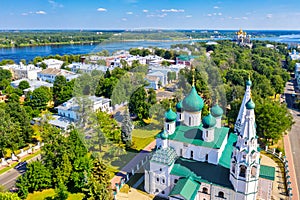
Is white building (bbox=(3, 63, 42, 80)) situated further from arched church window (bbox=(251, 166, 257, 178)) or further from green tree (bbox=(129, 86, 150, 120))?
arched church window (bbox=(251, 166, 257, 178))

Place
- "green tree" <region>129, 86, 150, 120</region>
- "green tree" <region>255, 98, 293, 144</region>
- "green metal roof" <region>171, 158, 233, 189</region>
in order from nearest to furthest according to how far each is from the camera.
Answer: "green metal roof" <region>171, 158, 233, 189</region> < "green tree" <region>129, 86, 150, 120</region> < "green tree" <region>255, 98, 293, 144</region>

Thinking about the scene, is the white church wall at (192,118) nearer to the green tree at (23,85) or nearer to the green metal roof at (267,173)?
the green metal roof at (267,173)

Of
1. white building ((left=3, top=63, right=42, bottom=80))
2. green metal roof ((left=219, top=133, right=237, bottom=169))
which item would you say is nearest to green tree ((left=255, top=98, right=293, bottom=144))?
green metal roof ((left=219, top=133, right=237, bottom=169))

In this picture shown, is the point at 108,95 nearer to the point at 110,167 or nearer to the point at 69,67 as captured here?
the point at 110,167

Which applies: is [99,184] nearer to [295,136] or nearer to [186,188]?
[186,188]

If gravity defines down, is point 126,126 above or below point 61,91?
above

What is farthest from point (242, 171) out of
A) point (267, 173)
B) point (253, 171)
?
point (267, 173)

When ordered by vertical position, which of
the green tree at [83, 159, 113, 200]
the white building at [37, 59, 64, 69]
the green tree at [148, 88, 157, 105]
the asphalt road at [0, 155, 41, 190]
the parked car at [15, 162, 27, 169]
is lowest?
the asphalt road at [0, 155, 41, 190]

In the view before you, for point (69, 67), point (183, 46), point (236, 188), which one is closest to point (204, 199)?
point (236, 188)
